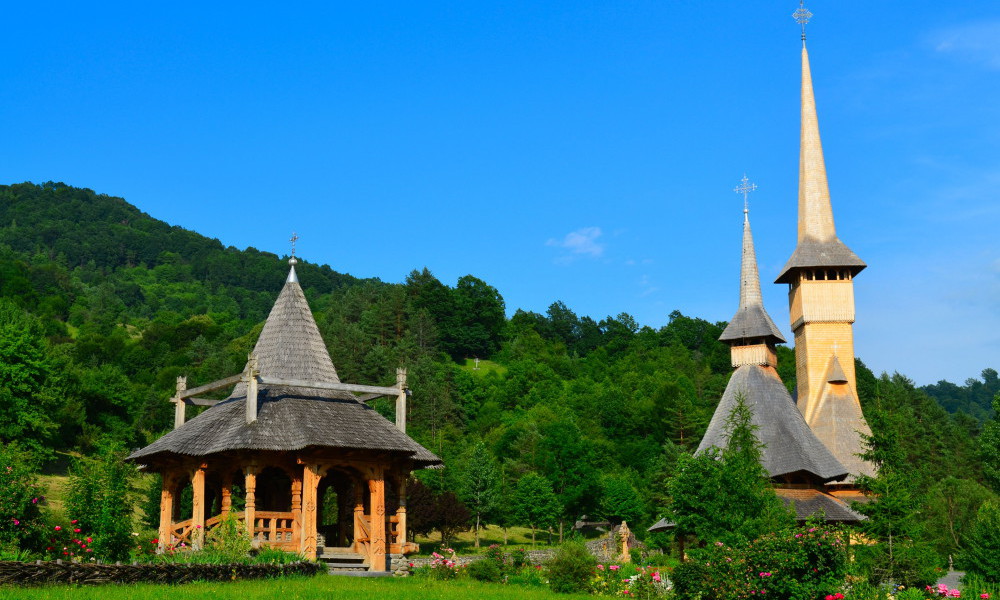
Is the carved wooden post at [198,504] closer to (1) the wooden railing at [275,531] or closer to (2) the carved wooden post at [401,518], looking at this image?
(1) the wooden railing at [275,531]

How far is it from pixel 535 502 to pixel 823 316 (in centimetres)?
2184

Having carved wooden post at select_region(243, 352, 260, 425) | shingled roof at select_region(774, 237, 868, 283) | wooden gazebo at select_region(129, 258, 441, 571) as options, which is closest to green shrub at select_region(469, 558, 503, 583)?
wooden gazebo at select_region(129, 258, 441, 571)

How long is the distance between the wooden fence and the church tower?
24868 mm

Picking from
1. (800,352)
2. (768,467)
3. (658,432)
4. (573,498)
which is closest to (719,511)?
(768,467)

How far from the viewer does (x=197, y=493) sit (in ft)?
70.0

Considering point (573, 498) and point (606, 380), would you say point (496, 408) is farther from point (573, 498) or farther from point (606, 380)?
point (573, 498)

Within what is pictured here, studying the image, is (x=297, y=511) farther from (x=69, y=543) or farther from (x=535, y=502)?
(x=535, y=502)

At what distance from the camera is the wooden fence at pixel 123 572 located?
13234 millimetres

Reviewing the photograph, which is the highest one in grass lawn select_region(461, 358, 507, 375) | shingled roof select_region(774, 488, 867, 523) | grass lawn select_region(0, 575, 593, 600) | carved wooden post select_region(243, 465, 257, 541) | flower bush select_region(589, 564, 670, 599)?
grass lawn select_region(461, 358, 507, 375)

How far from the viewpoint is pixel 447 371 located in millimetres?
86438

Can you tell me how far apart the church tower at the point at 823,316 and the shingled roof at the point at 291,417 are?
19076mm

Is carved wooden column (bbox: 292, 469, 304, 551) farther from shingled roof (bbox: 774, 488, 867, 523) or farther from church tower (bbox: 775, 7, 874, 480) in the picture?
church tower (bbox: 775, 7, 874, 480)

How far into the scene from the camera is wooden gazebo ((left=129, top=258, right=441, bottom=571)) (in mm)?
20484

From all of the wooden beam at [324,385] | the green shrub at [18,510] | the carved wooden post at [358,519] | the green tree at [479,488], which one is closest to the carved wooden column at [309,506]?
the carved wooden post at [358,519]
